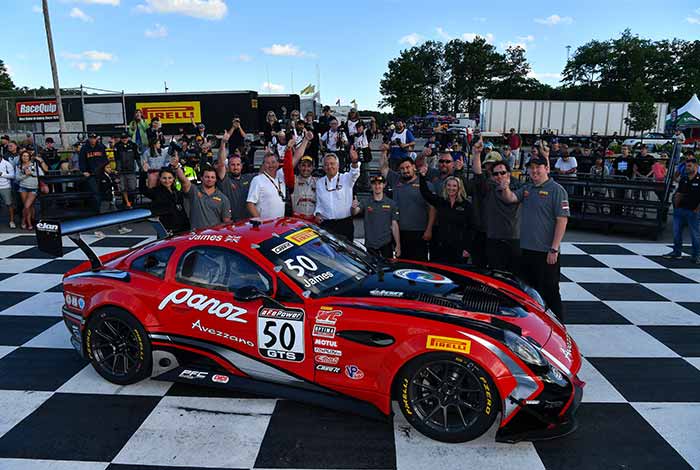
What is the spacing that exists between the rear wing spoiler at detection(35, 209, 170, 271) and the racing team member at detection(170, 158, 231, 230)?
1.01 meters

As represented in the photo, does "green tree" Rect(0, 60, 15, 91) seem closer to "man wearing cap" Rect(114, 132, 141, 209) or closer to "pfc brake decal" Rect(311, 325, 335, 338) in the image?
"man wearing cap" Rect(114, 132, 141, 209)

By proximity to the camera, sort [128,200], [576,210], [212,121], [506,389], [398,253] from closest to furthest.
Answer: [506,389]
[398,253]
[576,210]
[128,200]
[212,121]

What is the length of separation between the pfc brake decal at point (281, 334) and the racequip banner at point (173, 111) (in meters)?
21.8

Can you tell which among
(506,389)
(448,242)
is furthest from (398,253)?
(506,389)

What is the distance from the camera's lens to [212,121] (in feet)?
78.8

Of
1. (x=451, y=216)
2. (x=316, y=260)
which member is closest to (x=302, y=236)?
(x=316, y=260)

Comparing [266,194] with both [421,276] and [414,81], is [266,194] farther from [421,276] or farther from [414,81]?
[414,81]

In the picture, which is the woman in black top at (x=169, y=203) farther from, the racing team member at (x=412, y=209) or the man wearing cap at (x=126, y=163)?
the man wearing cap at (x=126, y=163)

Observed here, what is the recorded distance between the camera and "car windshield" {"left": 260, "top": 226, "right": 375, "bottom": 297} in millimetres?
3967

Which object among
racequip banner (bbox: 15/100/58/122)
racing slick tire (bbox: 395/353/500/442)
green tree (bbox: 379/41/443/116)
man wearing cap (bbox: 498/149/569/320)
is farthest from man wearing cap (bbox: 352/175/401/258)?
green tree (bbox: 379/41/443/116)

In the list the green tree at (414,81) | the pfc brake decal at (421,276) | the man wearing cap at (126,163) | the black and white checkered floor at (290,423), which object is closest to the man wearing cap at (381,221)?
the pfc brake decal at (421,276)

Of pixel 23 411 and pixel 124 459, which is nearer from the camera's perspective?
pixel 124 459

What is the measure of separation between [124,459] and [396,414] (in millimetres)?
1814

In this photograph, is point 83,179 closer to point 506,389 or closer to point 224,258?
point 224,258
